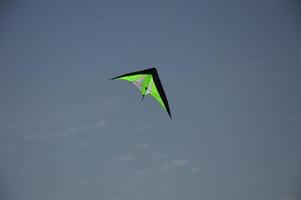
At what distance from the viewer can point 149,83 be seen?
59.4 ft

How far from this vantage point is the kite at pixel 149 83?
16844 mm

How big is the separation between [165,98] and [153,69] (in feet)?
5.58

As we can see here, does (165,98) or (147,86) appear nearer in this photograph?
(165,98)

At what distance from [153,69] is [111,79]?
6.74ft

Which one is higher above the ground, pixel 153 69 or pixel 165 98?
pixel 153 69

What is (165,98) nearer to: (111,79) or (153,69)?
(153,69)

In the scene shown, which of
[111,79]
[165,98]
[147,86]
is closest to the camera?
[111,79]

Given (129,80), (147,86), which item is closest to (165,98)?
(147,86)

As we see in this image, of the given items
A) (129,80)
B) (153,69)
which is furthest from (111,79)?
(129,80)

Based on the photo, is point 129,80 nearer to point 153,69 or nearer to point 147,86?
point 147,86

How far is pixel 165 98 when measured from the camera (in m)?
17.4

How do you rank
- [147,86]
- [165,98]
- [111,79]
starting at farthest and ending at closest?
[147,86], [165,98], [111,79]

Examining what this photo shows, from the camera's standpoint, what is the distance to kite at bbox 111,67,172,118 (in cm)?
1684

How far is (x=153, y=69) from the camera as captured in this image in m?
16.5
